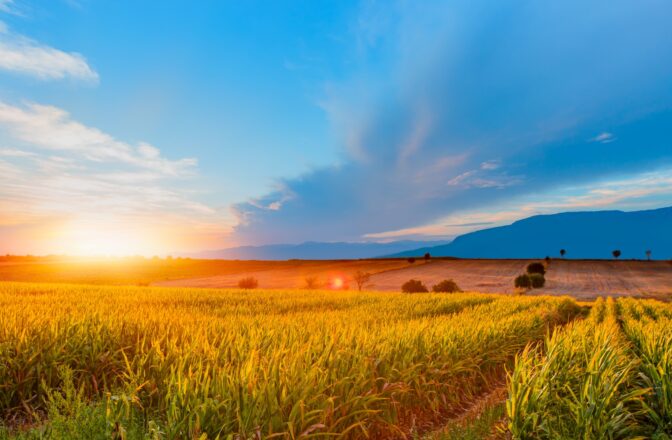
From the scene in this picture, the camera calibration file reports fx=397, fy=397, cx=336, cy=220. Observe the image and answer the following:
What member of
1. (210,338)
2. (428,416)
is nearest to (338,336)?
(428,416)

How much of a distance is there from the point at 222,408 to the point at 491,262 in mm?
93284

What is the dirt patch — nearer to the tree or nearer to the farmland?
the tree

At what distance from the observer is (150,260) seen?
340 ft

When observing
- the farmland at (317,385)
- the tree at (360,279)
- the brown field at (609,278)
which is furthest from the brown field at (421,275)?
the farmland at (317,385)

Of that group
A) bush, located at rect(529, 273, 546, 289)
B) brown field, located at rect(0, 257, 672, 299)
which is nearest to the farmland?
brown field, located at rect(0, 257, 672, 299)

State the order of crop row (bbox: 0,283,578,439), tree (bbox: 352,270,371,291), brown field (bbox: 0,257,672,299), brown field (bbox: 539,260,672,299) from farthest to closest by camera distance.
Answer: brown field (bbox: 0,257,672,299)
brown field (bbox: 539,260,672,299)
tree (bbox: 352,270,371,291)
crop row (bbox: 0,283,578,439)

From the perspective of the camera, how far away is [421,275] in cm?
6806

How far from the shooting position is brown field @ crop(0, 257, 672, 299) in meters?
53.7

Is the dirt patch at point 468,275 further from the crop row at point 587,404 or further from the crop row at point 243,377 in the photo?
the crop row at point 587,404

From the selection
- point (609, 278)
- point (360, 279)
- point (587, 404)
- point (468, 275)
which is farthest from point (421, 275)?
point (587, 404)

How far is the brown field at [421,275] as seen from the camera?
53.7m

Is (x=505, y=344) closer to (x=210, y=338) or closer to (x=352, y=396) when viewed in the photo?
(x=352, y=396)

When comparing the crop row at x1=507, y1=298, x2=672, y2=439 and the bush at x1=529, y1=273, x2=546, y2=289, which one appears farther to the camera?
the bush at x1=529, y1=273, x2=546, y2=289

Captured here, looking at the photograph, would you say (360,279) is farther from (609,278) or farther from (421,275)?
(609,278)
